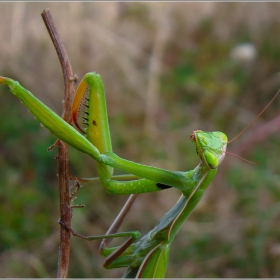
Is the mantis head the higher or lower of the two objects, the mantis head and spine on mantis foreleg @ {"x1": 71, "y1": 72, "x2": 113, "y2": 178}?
the lower

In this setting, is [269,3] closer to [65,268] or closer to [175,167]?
[175,167]

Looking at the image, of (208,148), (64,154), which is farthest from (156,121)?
(64,154)

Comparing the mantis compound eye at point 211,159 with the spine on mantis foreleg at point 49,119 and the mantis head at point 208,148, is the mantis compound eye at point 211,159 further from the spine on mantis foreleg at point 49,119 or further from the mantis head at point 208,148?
the spine on mantis foreleg at point 49,119

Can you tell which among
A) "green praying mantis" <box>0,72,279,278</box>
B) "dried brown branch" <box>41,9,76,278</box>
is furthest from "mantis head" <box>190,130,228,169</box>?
"dried brown branch" <box>41,9,76,278</box>

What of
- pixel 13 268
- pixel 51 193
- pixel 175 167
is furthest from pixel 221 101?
pixel 13 268

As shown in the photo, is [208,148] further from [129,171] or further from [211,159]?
[129,171]

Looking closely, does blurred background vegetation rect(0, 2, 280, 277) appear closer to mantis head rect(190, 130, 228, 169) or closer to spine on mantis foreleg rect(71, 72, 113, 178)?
mantis head rect(190, 130, 228, 169)
